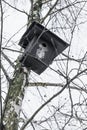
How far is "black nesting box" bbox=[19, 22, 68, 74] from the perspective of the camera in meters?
4.92

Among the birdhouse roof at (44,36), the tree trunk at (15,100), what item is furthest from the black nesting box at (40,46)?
the tree trunk at (15,100)

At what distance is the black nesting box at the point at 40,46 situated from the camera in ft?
16.1

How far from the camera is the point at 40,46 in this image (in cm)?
504

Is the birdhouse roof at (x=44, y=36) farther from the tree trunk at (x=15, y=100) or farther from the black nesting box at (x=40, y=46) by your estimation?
the tree trunk at (x=15, y=100)

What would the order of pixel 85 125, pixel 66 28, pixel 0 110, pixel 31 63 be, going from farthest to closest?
pixel 66 28, pixel 31 63, pixel 85 125, pixel 0 110

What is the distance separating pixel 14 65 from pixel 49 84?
44 cm

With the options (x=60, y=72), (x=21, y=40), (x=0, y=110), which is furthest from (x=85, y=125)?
(x=21, y=40)

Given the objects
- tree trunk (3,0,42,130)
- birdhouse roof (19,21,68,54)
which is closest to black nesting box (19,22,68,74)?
birdhouse roof (19,21,68,54)

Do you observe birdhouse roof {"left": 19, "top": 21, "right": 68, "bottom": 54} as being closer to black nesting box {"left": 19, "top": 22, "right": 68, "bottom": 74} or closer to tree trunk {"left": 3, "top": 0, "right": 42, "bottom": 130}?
black nesting box {"left": 19, "top": 22, "right": 68, "bottom": 74}

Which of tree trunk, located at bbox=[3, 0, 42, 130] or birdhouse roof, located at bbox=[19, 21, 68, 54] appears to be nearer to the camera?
tree trunk, located at bbox=[3, 0, 42, 130]

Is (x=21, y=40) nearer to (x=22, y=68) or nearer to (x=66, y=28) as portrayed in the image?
(x=22, y=68)

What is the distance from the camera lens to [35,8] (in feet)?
19.1

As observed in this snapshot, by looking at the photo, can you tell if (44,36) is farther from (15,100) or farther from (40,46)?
(15,100)

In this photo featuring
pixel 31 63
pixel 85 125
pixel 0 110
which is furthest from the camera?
pixel 31 63
